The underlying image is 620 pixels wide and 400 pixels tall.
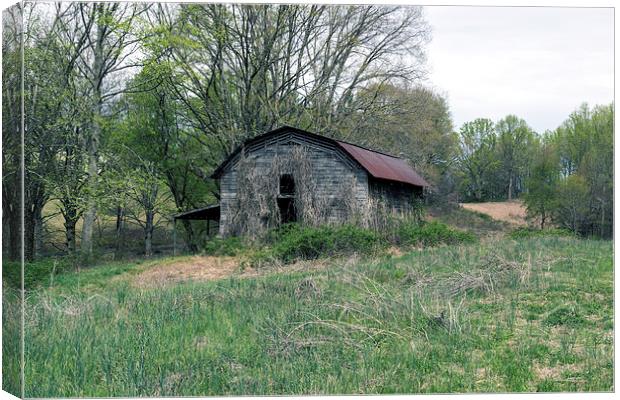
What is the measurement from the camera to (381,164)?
59.8ft

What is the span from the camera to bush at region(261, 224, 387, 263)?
552 inches

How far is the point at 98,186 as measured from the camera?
13.2 metres

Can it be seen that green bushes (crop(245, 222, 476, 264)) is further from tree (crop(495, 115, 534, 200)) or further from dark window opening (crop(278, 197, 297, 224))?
tree (crop(495, 115, 534, 200))

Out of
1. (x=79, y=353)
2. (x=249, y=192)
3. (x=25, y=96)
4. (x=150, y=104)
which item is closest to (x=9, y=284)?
(x=79, y=353)

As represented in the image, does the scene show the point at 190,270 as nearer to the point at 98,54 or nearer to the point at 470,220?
the point at 98,54

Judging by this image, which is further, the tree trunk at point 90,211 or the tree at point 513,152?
the tree trunk at point 90,211

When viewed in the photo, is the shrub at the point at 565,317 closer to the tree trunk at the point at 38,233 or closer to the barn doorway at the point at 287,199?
the tree trunk at the point at 38,233

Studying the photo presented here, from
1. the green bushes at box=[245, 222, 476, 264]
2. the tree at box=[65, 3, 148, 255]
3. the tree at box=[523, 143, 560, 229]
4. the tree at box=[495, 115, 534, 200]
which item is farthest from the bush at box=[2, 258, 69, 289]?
the tree at box=[523, 143, 560, 229]

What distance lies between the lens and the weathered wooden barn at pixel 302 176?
1707cm

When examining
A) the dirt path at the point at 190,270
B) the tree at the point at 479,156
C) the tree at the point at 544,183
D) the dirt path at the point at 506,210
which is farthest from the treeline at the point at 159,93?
the dirt path at the point at 506,210

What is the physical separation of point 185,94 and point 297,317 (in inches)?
434

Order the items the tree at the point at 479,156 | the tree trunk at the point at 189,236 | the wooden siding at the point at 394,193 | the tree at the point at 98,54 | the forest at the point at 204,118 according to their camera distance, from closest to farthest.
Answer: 1. the forest at the point at 204,118
2. the tree at the point at 479,156
3. the tree at the point at 98,54
4. the tree trunk at the point at 189,236
5. the wooden siding at the point at 394,193

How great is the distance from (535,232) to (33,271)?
6660 millimetres

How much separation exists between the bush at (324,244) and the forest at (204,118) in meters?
1.71
